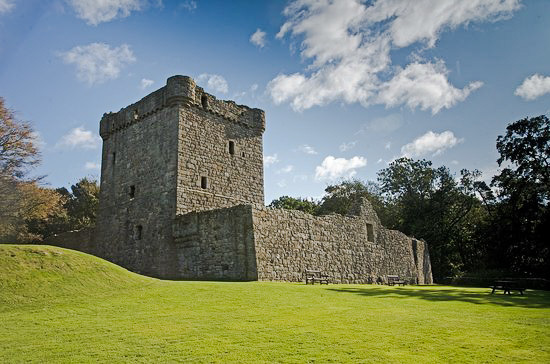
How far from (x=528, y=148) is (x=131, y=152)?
28.2 m

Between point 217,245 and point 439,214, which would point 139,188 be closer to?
point 217,245

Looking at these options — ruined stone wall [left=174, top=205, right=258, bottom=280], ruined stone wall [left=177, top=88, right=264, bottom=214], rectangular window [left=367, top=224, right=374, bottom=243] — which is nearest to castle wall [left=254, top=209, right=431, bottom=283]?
rectangular window [left=367, top=224, right=374, bottom=243]

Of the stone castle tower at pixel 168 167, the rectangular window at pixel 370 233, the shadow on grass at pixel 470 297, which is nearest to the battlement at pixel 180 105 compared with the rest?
the stone castle tower at pixel 168 167

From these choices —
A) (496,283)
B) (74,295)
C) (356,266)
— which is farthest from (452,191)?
(74,295)

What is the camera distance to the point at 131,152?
2527 centimetres

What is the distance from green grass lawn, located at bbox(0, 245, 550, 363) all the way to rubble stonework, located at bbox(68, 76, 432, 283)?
16.0 feet

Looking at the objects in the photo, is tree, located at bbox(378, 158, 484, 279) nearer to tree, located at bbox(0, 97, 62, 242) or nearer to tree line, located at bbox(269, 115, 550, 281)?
tree line, located at bbox(269, 115, 550, 281)

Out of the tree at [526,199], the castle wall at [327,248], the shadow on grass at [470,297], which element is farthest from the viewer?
the tree at [526,199]

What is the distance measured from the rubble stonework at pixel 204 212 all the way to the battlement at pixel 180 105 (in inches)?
2.4

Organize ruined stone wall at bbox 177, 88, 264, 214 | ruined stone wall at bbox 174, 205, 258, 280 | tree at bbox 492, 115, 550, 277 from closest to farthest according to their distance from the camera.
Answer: ruined stone wall at bbox 174, 205, 258, 280
ruined stone wall at bbox 177, 88, 264, 214
tree at bbox 492, 115, 550, 277

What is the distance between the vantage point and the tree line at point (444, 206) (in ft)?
88.2

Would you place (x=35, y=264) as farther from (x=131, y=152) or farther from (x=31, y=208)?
(x=31, y=208)

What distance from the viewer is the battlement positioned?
23000 millimetres

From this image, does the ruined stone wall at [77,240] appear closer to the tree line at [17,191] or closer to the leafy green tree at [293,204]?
the tree line at [17,191]
